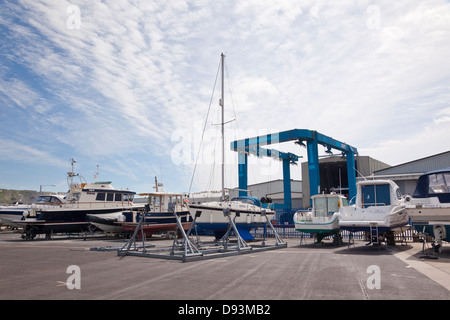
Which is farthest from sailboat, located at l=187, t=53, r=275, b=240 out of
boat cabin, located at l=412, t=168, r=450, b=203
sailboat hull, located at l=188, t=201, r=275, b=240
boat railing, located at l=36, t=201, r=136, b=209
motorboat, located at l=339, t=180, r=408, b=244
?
boat railing, located at l=36, t=201, r=136, b=209

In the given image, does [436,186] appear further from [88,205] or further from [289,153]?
[289,153]

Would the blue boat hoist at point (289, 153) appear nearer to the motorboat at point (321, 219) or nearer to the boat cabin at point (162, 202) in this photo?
the boat cabin at point (162, 202)

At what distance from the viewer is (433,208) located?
10.9m

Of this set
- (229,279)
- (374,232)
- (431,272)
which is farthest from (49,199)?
(431,272)

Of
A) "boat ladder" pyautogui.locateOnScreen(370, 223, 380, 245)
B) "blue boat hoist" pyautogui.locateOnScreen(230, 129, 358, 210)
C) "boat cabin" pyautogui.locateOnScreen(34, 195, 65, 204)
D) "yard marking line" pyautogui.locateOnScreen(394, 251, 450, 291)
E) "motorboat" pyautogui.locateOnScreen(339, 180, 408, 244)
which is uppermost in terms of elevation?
"blue boat hoist" pyautogui.locateOnScreen(230, 129, 358, 210)

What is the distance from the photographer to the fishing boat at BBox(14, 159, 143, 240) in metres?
20.6

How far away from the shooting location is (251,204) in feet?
67.3

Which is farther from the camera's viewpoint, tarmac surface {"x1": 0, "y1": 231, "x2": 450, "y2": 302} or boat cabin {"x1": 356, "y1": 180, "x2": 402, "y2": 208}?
boat cabin {"x1": 356, "y1": 180, "x2": 402, "y2": 208}

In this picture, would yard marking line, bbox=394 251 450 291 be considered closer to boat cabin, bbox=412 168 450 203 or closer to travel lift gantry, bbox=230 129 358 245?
boat cabin, bbox=412 168 450 203

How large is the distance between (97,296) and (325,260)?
697cm

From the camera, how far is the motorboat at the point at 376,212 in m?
12.7

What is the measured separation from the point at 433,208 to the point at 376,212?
8.28 feet

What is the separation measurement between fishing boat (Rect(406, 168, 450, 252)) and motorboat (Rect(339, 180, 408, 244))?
2.78 ft
